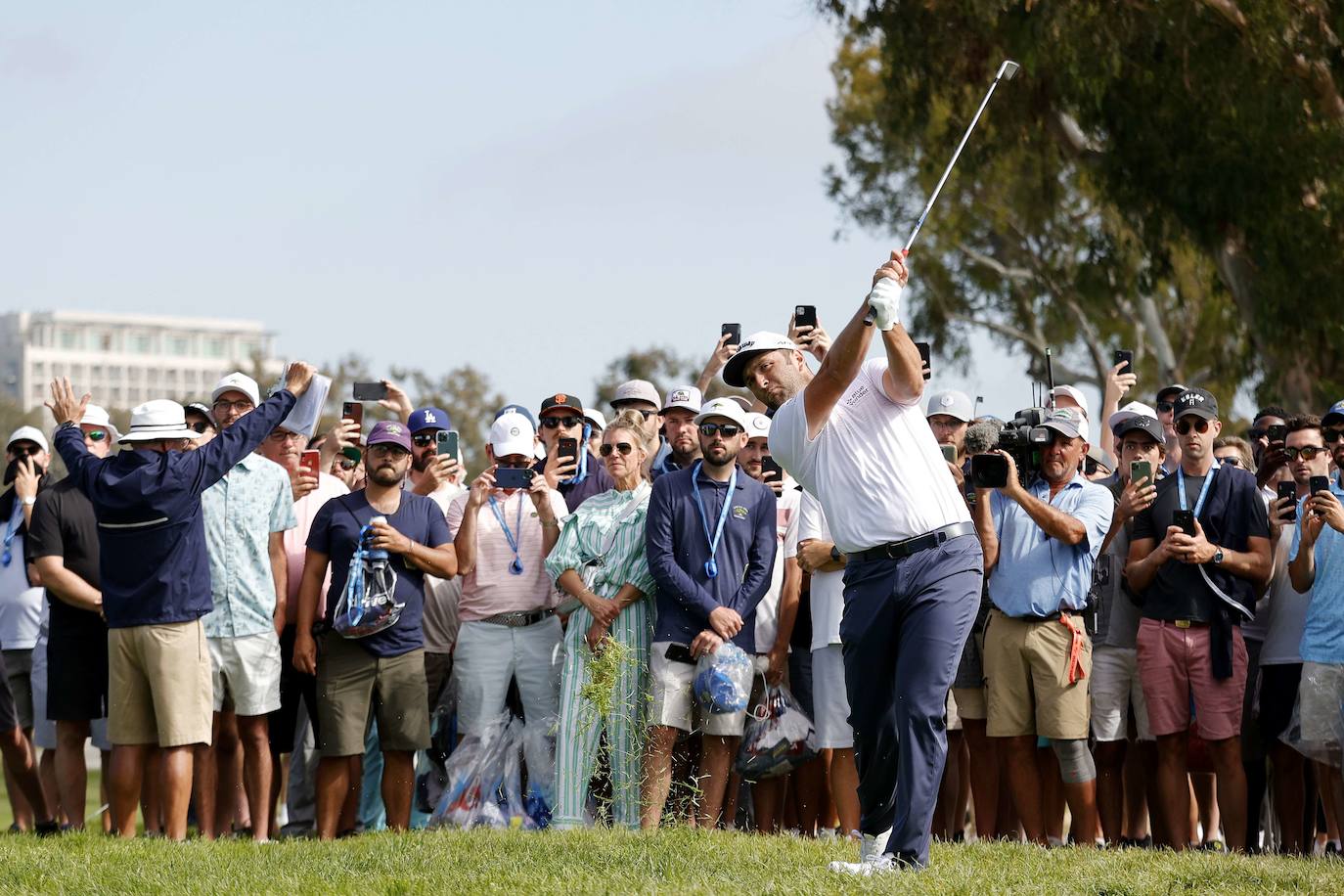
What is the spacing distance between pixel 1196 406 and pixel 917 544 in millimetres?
3385

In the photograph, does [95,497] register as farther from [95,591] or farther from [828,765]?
[828,765]

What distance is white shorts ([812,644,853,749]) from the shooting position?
392 inches

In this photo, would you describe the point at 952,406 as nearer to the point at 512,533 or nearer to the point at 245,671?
the point at 512,533

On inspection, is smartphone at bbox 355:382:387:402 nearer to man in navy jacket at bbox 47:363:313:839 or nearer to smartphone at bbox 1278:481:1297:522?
man in navy jacket at bbox 47:363:313:839

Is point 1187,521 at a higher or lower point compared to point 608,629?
higher

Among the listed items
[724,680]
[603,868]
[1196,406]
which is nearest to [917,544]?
[603,868]

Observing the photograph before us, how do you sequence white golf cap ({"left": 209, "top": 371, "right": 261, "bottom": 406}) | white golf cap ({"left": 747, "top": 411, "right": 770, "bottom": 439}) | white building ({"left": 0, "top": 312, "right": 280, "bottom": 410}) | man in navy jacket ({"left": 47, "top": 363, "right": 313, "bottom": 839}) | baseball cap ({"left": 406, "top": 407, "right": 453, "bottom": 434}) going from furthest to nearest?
white building ({"left": 0, "top": 312, "right": 280, "bottom": 410}) < white golf cap ({"left": 209, "top": 371, "right": 261, "bottom": 406}) < baseball cap ({"left": 406, "top": 407, "right": 453, "bottom": 434}) < white golf cap ({"left": 747, "top": 411, "right": 770, "bottom": 439}) < man in navy jacket ({"left": 47, "top": 363, "right": 313, "bottom": 839})

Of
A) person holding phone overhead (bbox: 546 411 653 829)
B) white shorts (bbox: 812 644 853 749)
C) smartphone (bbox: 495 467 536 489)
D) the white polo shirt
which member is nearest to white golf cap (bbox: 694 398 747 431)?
person holding phone overhead (bbox: 546 411 653 829)

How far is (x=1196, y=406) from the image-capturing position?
10070 millimetres

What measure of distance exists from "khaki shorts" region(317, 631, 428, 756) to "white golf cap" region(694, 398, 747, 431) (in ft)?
7.24

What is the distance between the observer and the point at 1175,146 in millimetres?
19641

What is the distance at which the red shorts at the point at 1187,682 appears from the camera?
976 cm

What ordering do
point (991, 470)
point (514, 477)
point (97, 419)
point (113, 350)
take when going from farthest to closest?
point (113, 350) < point (97, 419) < point (514, 477) < point (991, 470)

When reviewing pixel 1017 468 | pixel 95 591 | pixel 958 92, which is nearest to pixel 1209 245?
pixel 958 92
